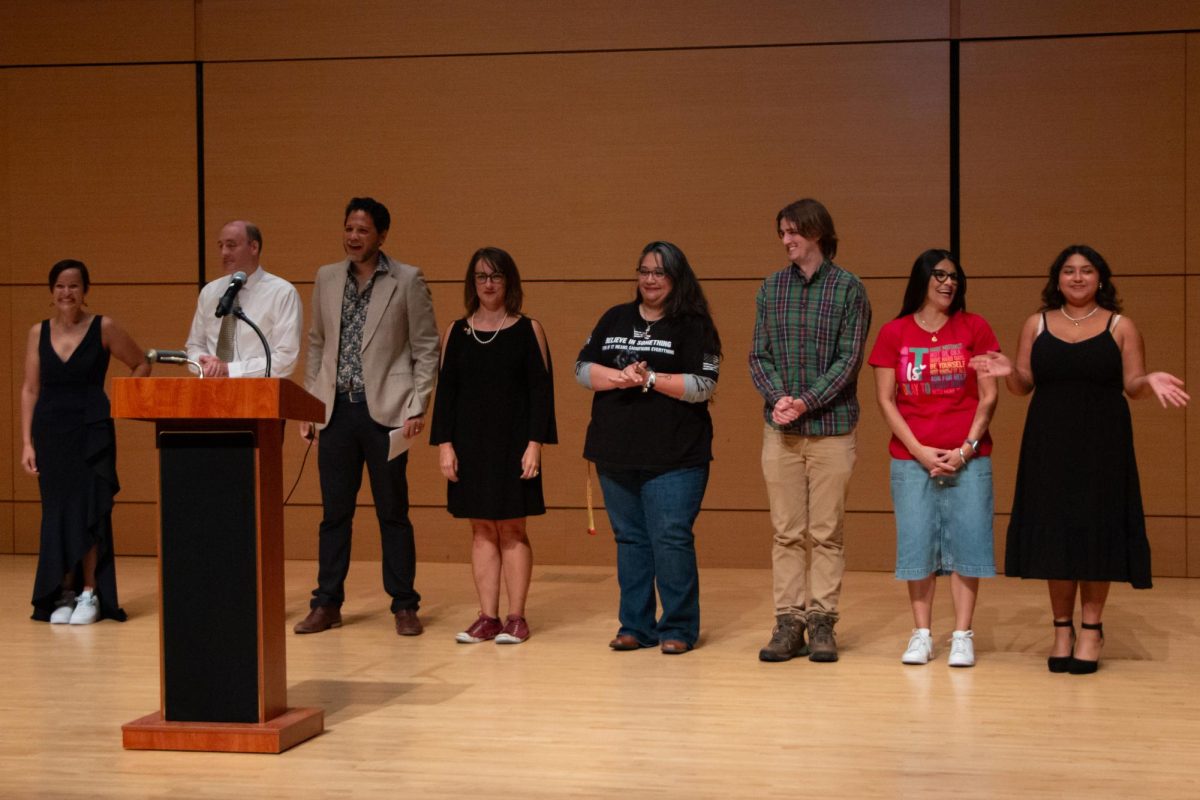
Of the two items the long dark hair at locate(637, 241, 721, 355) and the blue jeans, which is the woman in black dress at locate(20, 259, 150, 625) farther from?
the long dark hair at locate(637, 241, 721, 355)

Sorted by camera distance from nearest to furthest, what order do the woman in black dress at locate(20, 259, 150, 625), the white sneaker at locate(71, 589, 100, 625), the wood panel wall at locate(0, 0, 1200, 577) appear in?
1. the white sneaker at locate(71, 589, 100, 625)
2. the woman in black dress at locate(20, 259, 150, 625)
3. the wood panel wall at locate(0, 0, 1200, 577)

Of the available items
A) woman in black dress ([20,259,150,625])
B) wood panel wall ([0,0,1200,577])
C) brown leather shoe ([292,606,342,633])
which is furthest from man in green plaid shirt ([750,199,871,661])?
woman in black dress ([20,259,150,625])

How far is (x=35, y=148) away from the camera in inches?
269

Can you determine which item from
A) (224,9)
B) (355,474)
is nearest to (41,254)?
(224,9)

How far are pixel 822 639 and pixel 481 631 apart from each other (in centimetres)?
119

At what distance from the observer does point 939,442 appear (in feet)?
13.9

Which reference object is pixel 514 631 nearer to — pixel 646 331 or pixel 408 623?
pixel 408 623

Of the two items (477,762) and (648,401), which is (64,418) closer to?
(648,401)

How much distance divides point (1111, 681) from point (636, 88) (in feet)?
12.2

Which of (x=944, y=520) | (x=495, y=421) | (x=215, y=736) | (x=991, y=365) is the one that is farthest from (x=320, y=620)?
(x=991, y=365)

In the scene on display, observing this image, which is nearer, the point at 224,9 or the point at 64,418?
the point at 64,418

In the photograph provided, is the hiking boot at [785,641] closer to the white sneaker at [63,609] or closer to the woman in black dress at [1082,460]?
the woman in black dress at [1082,460]

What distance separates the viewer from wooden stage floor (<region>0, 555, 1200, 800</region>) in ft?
9.61

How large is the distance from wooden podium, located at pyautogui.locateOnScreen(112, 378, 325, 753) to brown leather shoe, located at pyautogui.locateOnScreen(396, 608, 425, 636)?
4.83 ft
